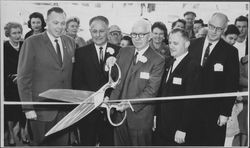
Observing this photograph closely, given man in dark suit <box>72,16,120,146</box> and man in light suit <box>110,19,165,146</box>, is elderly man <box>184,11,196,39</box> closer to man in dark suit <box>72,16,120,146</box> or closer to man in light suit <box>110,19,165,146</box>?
man in light suit <box>110,19,165,146</box>

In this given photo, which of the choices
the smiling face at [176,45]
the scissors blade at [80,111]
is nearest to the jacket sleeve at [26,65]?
the scissors blade at [80,111]

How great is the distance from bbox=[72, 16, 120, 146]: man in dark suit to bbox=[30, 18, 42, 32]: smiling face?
0.38 m

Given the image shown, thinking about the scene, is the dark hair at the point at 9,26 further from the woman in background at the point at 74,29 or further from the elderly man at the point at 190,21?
the elderly man at the point at 190,21

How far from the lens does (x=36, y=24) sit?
11.8 feet

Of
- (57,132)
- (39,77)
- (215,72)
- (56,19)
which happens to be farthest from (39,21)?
(215,72)

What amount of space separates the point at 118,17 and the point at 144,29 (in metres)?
0.24

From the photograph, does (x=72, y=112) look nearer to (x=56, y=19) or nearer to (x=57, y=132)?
(x=57, y=132)

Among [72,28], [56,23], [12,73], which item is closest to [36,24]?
[56,23]

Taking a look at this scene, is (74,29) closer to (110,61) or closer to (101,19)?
(101,19)

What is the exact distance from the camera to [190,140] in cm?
368

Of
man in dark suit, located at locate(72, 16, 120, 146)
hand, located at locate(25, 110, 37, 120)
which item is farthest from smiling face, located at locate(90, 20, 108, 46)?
hand, located at locate(25, 110, 37, 120)

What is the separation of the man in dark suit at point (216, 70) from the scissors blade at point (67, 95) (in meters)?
0.98

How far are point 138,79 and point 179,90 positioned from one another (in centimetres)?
36

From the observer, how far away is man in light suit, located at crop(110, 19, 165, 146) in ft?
Result: 11.9
